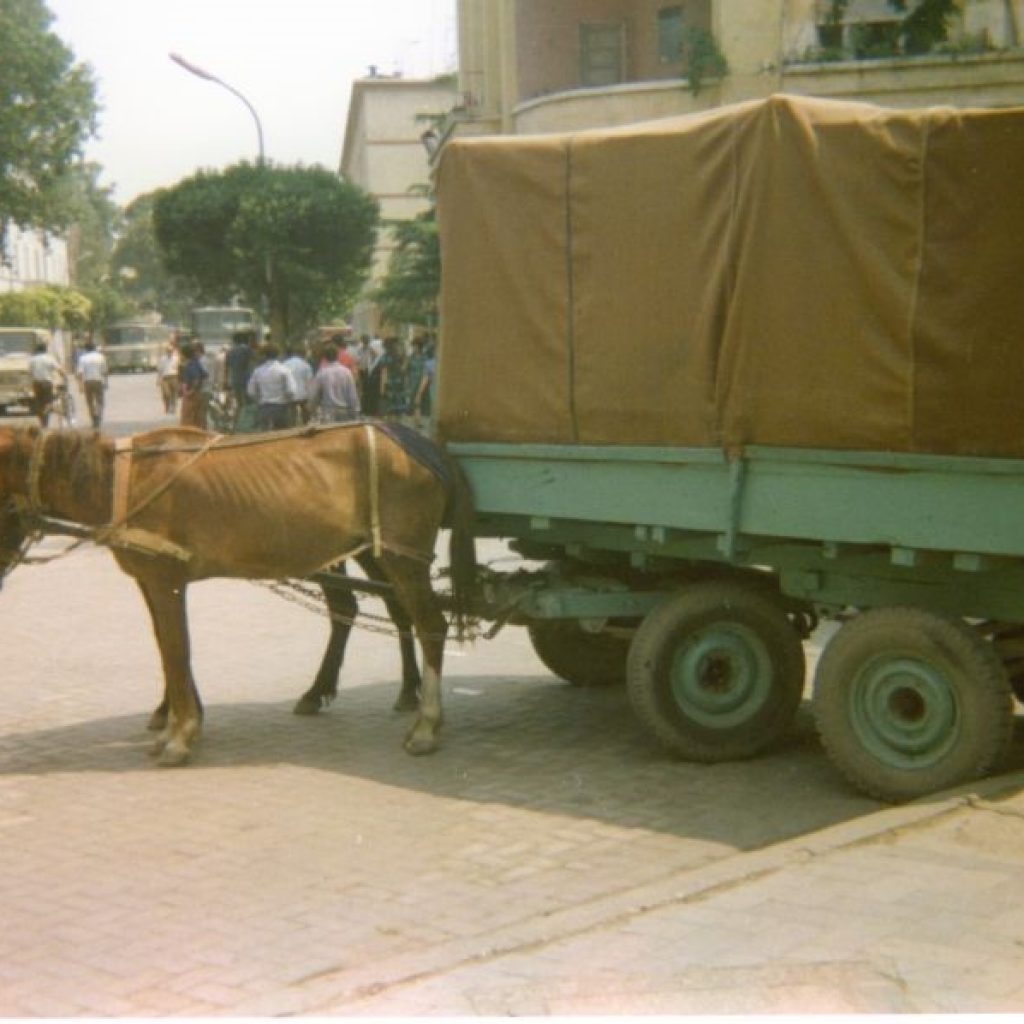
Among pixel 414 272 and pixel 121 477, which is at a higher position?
A: pixel 414 272

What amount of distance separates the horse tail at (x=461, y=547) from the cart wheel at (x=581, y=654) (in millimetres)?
969

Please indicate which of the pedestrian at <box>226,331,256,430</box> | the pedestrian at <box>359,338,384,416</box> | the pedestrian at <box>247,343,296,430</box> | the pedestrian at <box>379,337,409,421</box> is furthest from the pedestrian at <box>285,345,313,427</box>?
the pedestrian at <box>379,337,409,421</box>

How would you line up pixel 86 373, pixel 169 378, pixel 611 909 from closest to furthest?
pixel 611 909 → pixel 86 373 → pixel 169 378

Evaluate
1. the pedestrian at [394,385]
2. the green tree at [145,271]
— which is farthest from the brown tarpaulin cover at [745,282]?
the green tree at [145,271]

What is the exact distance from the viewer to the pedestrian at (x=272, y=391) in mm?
21328

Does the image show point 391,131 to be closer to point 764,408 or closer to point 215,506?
point 215,506

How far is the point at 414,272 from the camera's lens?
29.0m

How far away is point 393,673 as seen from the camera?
10508mm

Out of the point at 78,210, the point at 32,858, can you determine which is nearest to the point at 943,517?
the point at 32,858

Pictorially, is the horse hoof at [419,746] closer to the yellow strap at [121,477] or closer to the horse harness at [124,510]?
the horse harness at [124,510]

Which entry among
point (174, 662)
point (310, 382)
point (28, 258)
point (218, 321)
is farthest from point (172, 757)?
point (218, 321)

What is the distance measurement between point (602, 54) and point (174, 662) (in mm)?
25002

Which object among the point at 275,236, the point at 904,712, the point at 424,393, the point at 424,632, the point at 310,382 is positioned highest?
the point at 275,236

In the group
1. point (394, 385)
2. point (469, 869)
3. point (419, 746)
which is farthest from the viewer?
point (394, 385)
